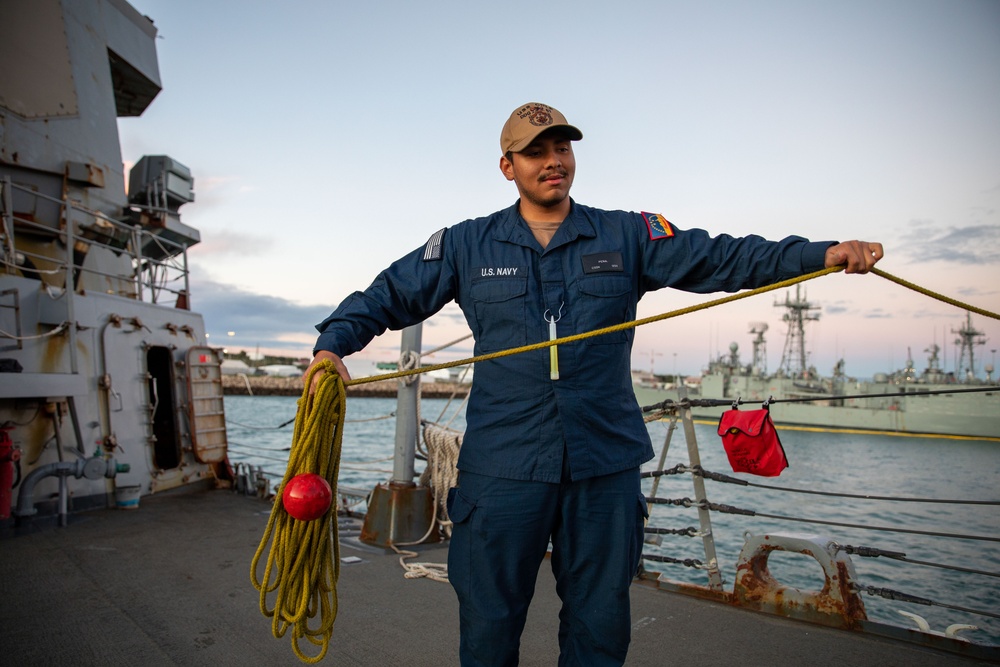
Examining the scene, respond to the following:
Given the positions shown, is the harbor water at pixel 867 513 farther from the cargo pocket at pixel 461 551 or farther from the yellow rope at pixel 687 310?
the cargo pocket at pixel 461 551

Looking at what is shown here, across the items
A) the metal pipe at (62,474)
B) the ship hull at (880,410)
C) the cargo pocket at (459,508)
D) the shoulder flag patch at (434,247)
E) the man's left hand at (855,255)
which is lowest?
the ship hull at (880,410)

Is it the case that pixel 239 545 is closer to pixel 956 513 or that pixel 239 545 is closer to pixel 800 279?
pixel 800 279

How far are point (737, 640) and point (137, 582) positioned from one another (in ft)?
10.9

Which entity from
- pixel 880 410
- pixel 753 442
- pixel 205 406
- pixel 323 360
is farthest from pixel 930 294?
pixel 880 410

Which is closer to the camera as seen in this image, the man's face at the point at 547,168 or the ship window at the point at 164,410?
the man's face at the point at 547,168

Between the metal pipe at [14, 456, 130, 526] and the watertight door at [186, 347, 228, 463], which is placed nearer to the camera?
the metal pipe at [14, 456, 130, 526]

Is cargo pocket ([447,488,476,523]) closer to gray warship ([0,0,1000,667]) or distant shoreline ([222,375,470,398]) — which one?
gray warship ([0,0,1000,667])

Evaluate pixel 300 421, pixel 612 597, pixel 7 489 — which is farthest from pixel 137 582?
pixel 612 597

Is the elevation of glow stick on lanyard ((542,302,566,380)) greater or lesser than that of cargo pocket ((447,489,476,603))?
greater

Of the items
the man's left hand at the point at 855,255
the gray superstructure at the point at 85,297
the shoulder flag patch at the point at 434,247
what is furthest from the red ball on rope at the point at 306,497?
the gray superstructure at the point at 85,297

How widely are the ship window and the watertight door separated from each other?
20 centimetres

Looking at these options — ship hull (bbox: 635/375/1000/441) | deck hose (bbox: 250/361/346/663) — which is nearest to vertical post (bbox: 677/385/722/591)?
deck hose (bbox: 250/361/346/663)

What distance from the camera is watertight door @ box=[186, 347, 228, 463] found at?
23.9ft

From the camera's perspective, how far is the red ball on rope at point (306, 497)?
161cm
